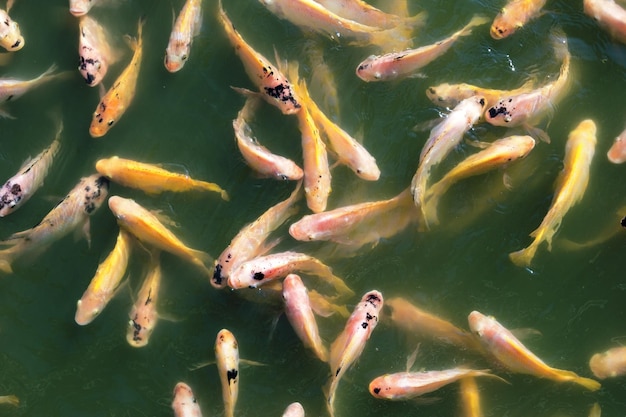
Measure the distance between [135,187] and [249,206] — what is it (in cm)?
95

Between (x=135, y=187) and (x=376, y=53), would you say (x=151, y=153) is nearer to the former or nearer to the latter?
(x=135, y=187)

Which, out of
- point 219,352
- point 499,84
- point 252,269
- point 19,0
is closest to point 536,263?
point 499,84

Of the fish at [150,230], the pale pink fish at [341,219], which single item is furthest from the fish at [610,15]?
the fish at [150,230]

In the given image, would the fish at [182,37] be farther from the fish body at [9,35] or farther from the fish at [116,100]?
the fish body at [9,35]

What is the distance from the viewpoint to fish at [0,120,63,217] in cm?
527

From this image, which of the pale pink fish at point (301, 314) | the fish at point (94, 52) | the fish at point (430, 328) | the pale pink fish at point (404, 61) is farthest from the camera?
the fish at point (94, 52)

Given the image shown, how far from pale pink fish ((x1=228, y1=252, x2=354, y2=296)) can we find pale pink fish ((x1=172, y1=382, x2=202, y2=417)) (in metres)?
0.89

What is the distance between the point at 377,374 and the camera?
4.86 meters

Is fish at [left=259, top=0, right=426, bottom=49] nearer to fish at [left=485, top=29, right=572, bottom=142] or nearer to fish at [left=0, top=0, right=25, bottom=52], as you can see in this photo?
fish at [left=485, top=29, right=572, bottom=142]

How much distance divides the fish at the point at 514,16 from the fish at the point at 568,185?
955 millimetres

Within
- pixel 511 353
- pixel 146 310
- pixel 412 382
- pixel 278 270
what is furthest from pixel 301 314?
pixel 511 353

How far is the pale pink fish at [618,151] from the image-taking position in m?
4.89

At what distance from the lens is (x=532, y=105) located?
495 cm

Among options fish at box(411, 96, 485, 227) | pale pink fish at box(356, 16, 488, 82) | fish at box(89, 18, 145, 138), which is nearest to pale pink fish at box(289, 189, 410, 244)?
fish at box(411, 96, 485, 227)
